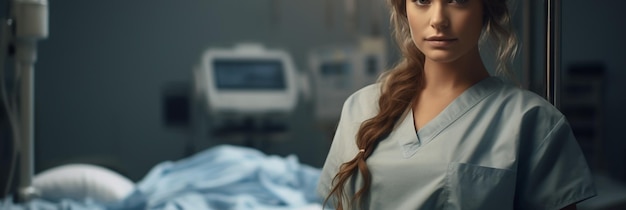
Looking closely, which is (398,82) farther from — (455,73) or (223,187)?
(223,187)

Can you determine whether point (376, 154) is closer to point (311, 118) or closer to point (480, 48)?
point (480, 48)

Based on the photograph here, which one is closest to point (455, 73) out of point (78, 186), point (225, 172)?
point (225, 172)

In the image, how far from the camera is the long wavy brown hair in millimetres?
1040

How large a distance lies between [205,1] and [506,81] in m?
2.95

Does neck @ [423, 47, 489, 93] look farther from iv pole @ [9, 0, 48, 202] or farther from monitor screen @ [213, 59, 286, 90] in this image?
monitor screen @ [213, 59, 286, 90]

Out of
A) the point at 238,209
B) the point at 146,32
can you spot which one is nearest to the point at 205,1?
the point at 146,32

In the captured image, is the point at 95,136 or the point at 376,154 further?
the point at 95,136

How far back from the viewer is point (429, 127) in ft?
3.45

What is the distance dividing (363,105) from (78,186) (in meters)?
2.24

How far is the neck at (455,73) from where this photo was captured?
3.47 feet

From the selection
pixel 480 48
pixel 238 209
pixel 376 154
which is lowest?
pixel 238 209

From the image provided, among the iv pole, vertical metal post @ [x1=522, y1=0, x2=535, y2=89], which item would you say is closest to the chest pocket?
vertical metal post @ [x1=522, y1=0, x2=535, y2=89]

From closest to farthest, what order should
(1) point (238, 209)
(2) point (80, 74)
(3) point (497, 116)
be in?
(3) point (497, 116) → (1) point (238, 209) → (2) point (80, 74)

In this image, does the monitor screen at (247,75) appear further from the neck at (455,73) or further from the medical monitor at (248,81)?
the neck at (455,73)
